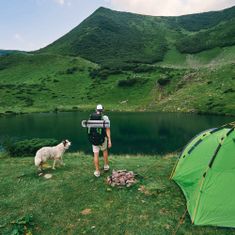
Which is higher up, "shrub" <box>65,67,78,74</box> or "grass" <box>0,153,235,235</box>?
"shrub" <box>65,67,78,74</box>

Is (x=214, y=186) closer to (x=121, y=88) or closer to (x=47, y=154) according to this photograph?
(x=47, y=154)

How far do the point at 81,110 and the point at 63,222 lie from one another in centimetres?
8051

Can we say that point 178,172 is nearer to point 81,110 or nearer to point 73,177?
point 73,177

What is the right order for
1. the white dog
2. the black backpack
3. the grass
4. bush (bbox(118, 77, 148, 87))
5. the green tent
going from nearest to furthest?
the green tent → the grass → the black backpack → the white dog → bush (bbox(118, 77, 148, 87))

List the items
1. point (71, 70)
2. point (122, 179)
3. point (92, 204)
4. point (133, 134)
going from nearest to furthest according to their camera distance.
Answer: point (92, 204) → point (122, 179) → point (133, 134) → point (71, 70)

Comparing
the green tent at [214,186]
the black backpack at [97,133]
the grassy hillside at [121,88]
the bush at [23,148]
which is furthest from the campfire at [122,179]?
the grassy hillside at [121,88]

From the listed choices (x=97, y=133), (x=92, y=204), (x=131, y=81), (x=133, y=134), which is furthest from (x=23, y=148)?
(x=131, y=81)

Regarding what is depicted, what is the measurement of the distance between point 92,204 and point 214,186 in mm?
5269

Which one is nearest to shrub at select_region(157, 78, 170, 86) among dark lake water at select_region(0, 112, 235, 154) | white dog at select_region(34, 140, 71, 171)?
dark lake water at select_region(0, 112, 235, 154)

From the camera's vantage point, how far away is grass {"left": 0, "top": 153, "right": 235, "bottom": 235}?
1114 centimetres

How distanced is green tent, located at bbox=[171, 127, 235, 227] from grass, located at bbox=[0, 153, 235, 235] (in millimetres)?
393

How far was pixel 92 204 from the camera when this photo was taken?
13.1 metres

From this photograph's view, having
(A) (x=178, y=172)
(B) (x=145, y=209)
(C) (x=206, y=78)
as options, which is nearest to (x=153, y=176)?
(A) (x=178, y=172)

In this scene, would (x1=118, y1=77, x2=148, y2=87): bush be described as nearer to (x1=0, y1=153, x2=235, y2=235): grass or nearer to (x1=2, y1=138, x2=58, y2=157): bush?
(x1=2, y1=138, x2=58, y2=157): bush
